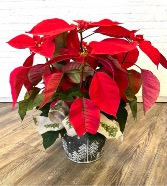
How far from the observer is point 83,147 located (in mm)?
907

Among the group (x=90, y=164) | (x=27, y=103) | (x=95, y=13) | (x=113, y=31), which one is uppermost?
(x=113, y=31)

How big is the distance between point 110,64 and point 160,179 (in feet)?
1.52

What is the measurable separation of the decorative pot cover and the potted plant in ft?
0.13

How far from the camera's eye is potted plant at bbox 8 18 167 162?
0.68 meters

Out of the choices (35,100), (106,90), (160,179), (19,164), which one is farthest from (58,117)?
(160,179)

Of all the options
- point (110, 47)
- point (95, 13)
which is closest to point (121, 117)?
point (110, 47)

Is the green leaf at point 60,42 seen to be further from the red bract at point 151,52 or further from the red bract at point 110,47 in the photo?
the red bract at point 151,52

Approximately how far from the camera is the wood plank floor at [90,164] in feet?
2.91

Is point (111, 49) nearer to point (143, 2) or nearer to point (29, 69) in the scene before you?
point (29, 69)

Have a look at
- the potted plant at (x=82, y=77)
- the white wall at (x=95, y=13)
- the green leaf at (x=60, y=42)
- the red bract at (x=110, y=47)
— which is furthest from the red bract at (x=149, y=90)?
the white wall at (x=95, y=13)

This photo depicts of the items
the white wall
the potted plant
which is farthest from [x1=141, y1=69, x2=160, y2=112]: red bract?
the white wall

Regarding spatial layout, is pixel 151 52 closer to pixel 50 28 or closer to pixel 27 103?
pixel 50 28

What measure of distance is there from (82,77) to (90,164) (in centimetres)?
37

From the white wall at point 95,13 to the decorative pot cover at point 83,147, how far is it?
1.52m
